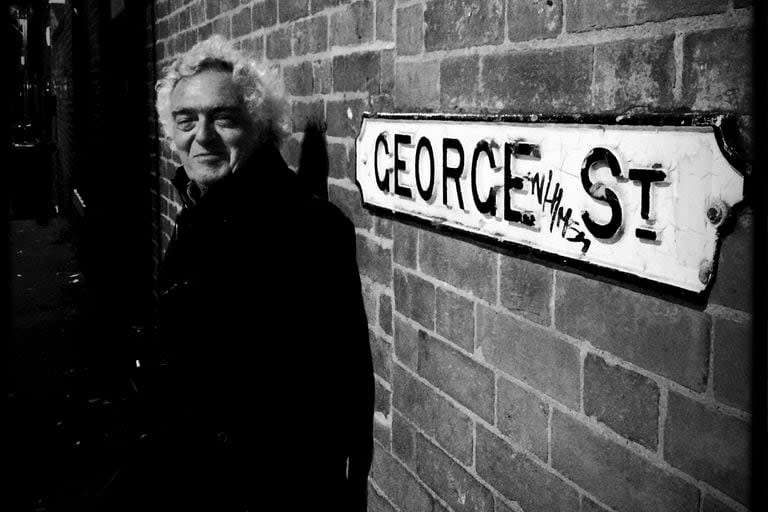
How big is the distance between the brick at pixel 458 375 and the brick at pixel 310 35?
46.9 inches

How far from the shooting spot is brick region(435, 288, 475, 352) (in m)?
1.49

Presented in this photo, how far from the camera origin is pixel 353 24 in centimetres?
203

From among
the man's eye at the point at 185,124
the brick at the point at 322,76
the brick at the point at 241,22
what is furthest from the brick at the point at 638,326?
the brick at the point at 241,22

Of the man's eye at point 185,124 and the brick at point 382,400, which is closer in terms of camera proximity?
the brick at point 382,400

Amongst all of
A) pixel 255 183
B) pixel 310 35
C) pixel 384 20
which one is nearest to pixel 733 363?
pixel 384 20

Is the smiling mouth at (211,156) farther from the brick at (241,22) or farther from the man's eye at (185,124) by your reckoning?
the brick at (241,22)

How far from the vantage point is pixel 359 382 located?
6.95ft

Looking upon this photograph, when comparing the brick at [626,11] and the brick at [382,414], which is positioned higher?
the brick at [626,11]

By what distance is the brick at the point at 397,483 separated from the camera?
176 centimetres

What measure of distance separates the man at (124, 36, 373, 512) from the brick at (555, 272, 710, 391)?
1.04 meters

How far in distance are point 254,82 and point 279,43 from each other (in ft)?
1.16

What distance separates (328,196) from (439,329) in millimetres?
896

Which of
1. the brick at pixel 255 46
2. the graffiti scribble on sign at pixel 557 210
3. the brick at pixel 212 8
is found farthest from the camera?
the brick at pixel 212 8

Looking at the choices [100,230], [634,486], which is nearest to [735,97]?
Result: [634,486]
